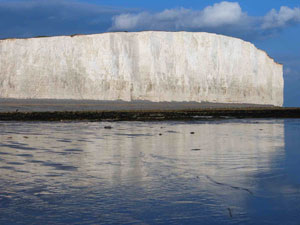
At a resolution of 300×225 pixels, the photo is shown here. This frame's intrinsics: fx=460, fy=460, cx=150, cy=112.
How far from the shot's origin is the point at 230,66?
65438 millimetres

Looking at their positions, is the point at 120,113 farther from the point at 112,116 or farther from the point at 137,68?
the point at 137,68

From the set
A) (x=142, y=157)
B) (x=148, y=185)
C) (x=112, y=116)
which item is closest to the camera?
(x=148, y=185)

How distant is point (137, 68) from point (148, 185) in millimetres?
56111

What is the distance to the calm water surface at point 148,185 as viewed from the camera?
14.0 feet

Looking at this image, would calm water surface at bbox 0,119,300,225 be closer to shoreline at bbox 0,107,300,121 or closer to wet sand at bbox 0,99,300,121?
shoreline at bbox 0,107,300,121

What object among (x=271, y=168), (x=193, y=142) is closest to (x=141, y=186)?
(x=271, y=168)

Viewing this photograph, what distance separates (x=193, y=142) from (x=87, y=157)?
12.8 ft

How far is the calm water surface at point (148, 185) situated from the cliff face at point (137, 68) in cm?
4927

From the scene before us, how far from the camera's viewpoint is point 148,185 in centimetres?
567

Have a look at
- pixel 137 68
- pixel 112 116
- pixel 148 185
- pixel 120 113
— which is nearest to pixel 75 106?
pixel 120 113

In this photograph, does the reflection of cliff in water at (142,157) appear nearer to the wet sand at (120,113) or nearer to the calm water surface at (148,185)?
the calm water surface at (148,185)

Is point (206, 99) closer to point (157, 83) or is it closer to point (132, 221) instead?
point (157, 83)

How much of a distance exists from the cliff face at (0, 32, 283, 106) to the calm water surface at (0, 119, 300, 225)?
49.3 m

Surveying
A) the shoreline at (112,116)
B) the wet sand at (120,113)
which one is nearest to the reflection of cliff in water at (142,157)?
the shoreline at (112,116)
